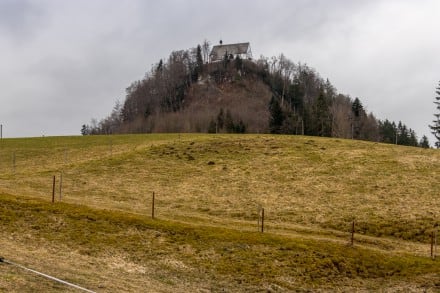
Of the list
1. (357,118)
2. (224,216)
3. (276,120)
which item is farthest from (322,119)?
(224,216)

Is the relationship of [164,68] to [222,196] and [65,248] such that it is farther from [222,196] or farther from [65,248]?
[65,248]

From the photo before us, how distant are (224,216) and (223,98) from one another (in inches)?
5612

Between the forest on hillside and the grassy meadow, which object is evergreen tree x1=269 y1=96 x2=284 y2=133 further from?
the grassy meadow

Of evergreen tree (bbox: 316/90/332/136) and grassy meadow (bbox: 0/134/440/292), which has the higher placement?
evergreen tree (bbox: 316/90/332/136)

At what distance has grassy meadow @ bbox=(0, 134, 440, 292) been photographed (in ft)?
69.8

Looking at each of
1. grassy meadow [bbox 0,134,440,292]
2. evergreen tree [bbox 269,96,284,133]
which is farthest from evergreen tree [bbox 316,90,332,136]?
grassy meadow [bbox 0,134,440,292]

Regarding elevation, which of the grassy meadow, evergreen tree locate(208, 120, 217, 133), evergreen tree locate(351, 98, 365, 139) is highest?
evergreen tree locate(351, 98, 365, 139)

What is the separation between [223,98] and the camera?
178 m

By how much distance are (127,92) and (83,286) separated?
176824mm

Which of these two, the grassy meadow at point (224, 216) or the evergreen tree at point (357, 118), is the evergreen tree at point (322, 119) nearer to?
the evergreen tree at point (357, 118)

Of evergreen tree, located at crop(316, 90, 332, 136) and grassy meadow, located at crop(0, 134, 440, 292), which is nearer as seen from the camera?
grassy meadow, located at crop(0, 134, 440, 292)

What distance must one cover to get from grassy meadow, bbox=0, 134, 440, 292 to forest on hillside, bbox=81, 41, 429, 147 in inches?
2552

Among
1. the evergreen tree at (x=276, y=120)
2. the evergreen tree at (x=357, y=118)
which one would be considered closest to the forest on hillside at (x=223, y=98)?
the evergreen tree at (x=357, y=118)

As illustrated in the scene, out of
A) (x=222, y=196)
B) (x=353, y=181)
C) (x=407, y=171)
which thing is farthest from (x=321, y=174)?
(x=222, y=196)
